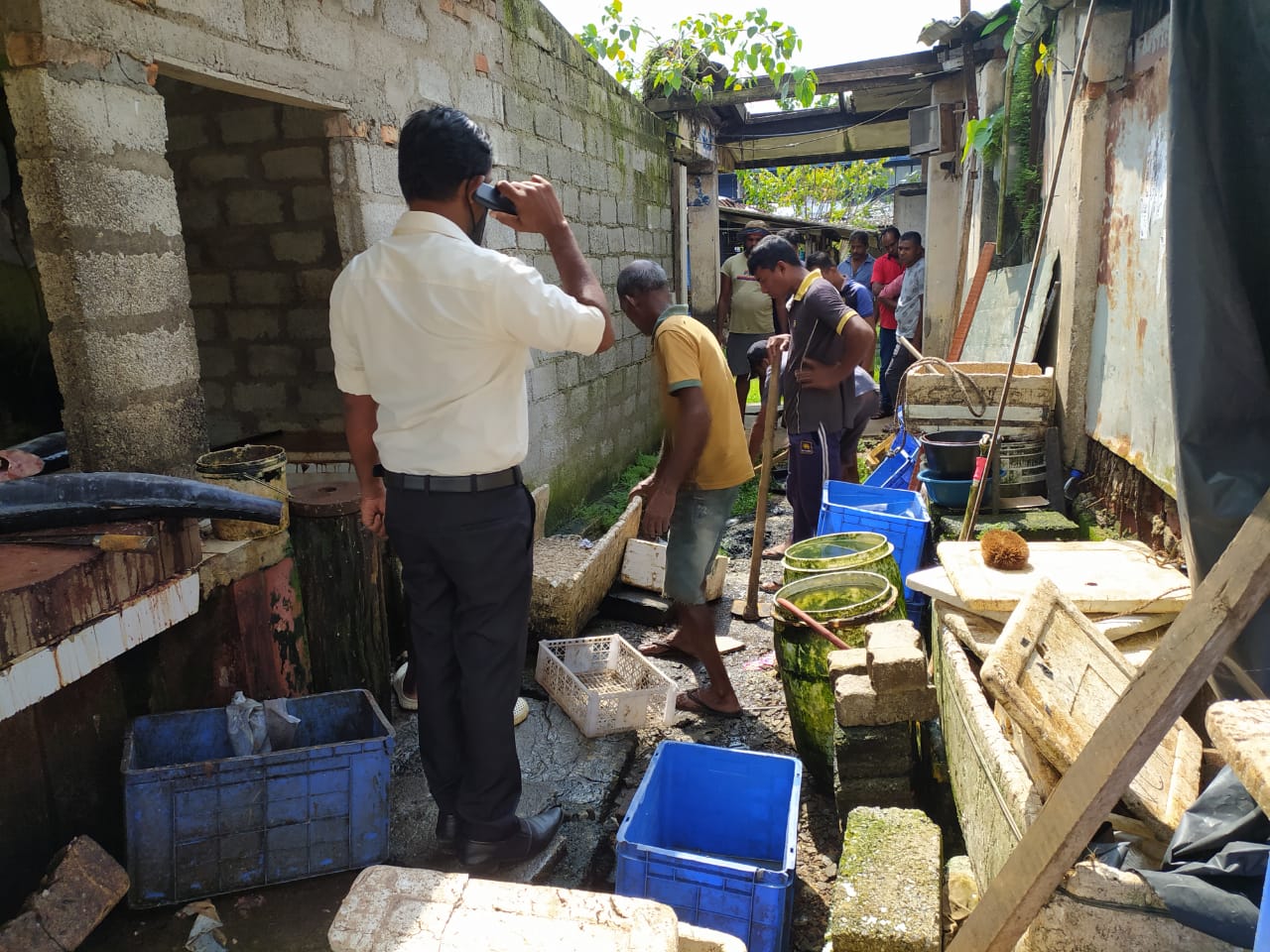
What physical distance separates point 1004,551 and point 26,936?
354 cm

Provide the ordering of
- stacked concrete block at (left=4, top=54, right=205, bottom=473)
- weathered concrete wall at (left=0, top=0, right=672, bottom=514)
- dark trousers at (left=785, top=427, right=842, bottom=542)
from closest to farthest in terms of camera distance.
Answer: stacked concrete block at (left=4, top=54, right=205, bottom=473), weathered concrete wall at (left=0, top=0, right=672, bottom=514), dark trousers at (left=785, top=427, right=842, bottom=542)

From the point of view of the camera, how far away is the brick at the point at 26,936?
7.36ft

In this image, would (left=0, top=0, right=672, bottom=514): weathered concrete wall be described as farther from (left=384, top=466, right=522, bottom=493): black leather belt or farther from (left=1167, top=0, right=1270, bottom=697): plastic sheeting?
(left=1167, top=0, right=1270, bottom=697): plastic sheeting

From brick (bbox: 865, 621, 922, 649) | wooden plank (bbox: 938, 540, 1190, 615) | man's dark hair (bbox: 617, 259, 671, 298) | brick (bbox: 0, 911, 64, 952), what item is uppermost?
man's dark hair (bbox: 617, 259, 671, 298)

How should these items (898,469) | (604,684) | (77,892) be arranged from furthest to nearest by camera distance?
(898,469), (604,684), (77,892)

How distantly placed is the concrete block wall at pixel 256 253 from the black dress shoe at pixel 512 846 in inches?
124

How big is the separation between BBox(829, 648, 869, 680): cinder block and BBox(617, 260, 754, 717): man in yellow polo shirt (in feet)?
2.79

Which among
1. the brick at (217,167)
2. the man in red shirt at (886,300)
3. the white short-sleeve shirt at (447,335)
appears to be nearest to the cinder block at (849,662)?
the white short-sleeve shirt at (447,335)

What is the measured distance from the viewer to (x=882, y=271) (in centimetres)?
1162

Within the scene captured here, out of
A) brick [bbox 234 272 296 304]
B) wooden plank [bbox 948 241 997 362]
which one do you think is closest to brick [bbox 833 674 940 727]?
brick [bbox 234 272 296 304]

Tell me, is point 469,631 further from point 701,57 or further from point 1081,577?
point 701,57

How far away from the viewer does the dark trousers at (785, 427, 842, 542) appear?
17.8 ft

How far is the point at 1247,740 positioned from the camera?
4.11ft

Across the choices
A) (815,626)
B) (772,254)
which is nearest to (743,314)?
(772,254)
